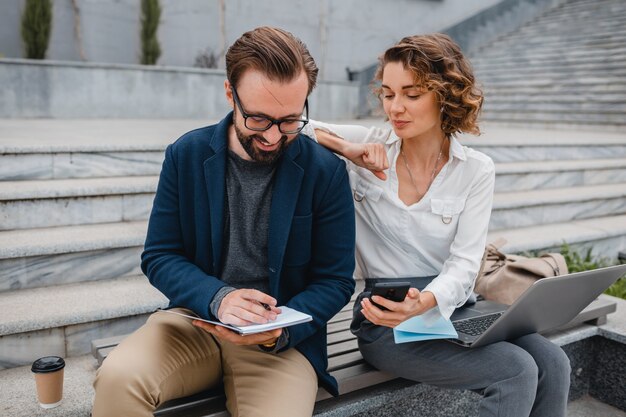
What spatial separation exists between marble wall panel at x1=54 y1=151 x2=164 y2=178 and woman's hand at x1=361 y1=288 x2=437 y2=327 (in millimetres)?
2411

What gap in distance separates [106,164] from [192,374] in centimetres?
222

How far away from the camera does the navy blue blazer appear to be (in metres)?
1.93

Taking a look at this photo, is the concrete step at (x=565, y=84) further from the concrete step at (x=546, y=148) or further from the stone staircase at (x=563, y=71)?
the concrete step at (x=546, y=148)

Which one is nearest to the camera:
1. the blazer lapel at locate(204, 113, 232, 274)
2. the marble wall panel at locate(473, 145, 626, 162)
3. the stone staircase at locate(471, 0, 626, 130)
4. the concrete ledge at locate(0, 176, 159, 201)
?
the blazer lapel at locate(204, 113, 232, 274)

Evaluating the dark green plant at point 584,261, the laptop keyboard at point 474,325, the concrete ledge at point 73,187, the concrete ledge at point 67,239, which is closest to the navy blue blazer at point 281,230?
the laptop keyboard at point 474,325

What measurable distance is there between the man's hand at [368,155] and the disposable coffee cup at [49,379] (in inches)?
49.7

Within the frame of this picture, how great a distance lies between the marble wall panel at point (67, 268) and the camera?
281 centimetres

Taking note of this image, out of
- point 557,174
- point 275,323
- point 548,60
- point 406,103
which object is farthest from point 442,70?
point 548,60

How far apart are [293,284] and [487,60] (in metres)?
11.1

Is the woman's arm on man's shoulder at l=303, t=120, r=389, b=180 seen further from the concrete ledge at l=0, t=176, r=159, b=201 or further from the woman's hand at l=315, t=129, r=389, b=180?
the concrete ledge at l=0, t=176, r=159, b=201

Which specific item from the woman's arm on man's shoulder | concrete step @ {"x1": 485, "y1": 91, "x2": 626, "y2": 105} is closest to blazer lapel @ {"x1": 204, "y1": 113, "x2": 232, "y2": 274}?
the woman's arm on man's shoulder

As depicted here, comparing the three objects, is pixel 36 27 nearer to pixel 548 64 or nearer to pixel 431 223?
pixel 431 223

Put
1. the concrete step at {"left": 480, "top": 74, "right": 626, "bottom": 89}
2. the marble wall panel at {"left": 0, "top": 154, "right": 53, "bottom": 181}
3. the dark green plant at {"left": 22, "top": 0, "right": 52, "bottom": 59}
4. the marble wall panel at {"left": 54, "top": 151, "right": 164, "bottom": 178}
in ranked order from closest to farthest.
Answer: the marble wall panel at {"left": 0, "top": 154, "right": 53, "bottom": 181} → the marble wall panel at {"left": 54, "top": 151, "right": 164, "bottom": 178} → the dark green plant at {"left": 22, "top": 0, "right": 52, "bottom": 59} → the concrete step at {"left": 480, "top": 74, "right": 626, "bottom": 89}

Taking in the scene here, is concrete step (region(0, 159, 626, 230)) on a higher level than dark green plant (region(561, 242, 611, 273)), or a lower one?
higher
